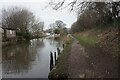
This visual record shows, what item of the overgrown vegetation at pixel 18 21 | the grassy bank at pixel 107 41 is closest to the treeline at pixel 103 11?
the grassy bank at pixel 107 41

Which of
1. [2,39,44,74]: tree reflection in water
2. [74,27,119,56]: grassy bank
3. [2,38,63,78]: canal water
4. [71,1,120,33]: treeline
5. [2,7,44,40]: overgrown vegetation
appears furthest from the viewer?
[2,7,44,40]: overgrown vegetation

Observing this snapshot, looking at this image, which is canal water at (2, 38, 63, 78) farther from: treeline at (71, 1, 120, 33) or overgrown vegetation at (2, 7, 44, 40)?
overgrown vegetation at (2, 7, 44, 40)

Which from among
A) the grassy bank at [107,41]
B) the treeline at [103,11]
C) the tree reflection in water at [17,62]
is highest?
the treeline at [103,11]

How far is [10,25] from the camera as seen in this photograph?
5212 centimetres

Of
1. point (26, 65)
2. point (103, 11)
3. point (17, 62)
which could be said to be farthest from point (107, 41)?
point (17, 62)

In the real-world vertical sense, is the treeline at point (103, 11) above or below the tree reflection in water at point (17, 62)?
above

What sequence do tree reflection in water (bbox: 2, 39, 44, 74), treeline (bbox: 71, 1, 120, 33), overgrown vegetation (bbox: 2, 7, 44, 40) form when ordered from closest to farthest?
treeline (bbox: 71, 1, 120, 33) < tree reflection in water (bbox: 2, 39, 44, 74) < overgrown vegetation (bbox: 2, 7, 44, 40)

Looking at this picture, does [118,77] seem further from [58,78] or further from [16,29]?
[16,29]

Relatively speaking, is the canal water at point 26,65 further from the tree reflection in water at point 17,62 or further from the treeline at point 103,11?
the treeline at point 103,11

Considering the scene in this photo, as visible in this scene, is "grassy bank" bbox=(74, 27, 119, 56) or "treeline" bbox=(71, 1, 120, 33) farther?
"grassy bank" bbox=(74, 27, 119, 56)

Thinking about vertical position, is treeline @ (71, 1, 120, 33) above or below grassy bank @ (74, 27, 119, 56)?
A: above

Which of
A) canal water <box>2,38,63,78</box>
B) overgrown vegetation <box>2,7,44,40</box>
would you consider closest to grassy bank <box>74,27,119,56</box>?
canal water <box>2,38,63,78</box>

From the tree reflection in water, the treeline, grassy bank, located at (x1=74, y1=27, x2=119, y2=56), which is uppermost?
the treeline

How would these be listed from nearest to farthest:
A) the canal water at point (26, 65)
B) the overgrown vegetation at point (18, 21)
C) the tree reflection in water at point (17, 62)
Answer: the canal water at point (26, 65)
the tree reflection in water at point (17, 62)
the overgrown vegetation at point (18, 21)
